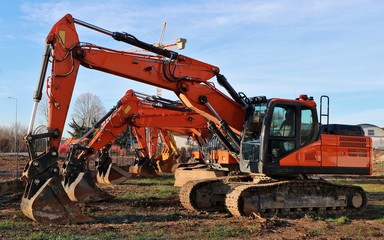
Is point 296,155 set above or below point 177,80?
below

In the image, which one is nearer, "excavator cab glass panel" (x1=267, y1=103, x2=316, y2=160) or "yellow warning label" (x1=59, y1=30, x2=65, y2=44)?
"yellow warning label" (x1=59, y1=30, x2=65, y2=44)

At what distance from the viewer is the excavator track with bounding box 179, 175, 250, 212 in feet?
39.7

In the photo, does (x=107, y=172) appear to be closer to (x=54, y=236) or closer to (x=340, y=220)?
(x=340, y=220)

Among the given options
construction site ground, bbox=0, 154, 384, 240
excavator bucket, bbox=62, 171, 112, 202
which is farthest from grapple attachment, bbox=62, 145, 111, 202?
construction site ground, bbox=0, 154, 384, 240

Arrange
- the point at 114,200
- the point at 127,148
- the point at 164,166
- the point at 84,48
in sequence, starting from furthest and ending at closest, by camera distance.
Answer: the point at 127,148 → the point at 164,166 → the point at 114,200 → the point at 84,48

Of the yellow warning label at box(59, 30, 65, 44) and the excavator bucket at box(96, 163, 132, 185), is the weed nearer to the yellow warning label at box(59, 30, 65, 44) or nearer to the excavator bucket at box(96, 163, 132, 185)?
the yellow warning label at box(59, 30, 65, 44)

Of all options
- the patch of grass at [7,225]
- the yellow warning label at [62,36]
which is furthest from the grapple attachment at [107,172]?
the yellow warning label at [62,36]


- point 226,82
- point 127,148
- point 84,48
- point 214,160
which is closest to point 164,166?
point 214,160

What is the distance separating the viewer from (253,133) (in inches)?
468

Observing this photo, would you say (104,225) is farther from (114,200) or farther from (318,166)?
(318,166)

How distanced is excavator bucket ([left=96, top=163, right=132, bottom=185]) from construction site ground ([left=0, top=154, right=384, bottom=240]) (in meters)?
5.75

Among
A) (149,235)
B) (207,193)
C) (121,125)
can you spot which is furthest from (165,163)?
(149,235)

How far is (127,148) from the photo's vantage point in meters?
49.4

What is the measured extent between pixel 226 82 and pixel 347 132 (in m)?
3.57
